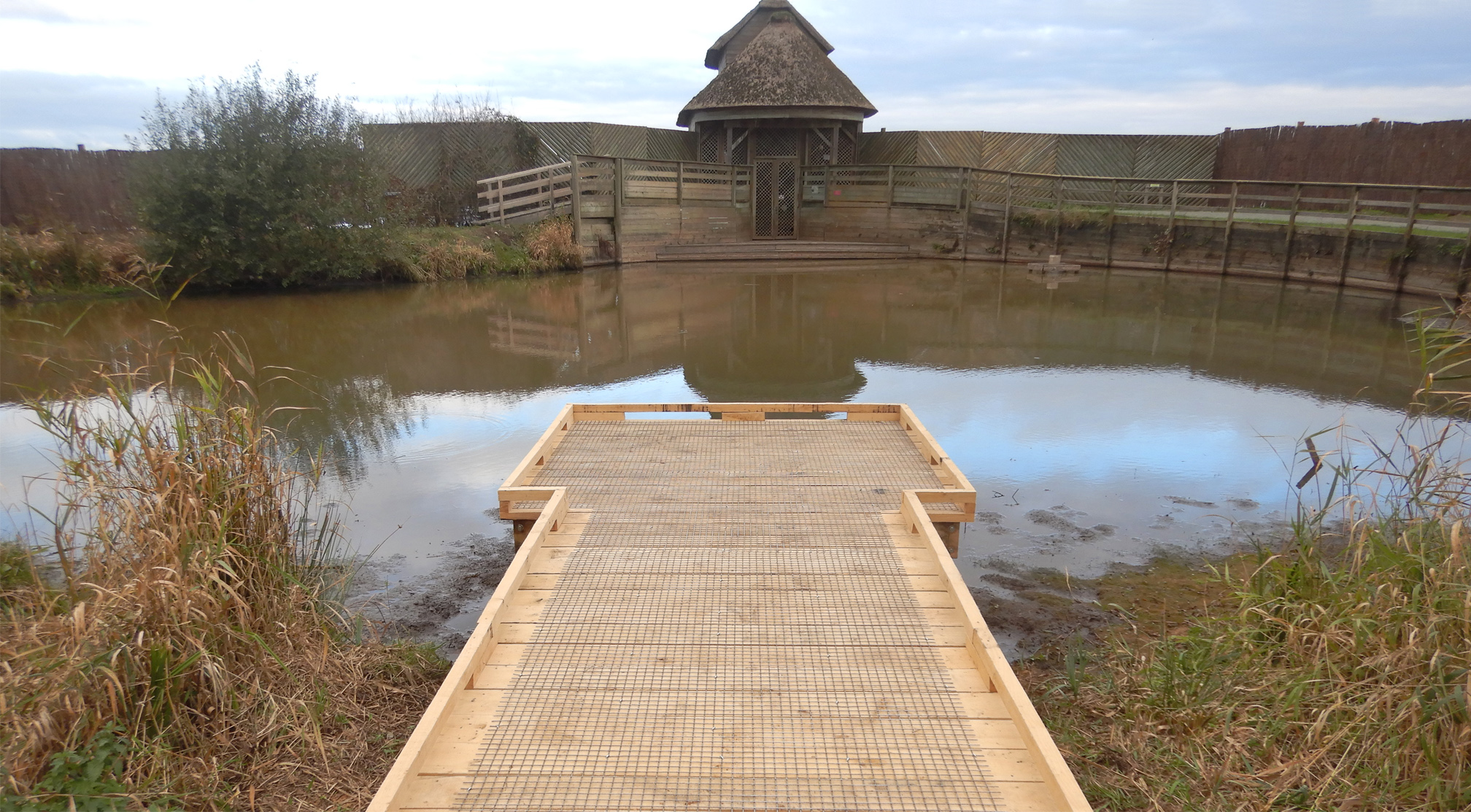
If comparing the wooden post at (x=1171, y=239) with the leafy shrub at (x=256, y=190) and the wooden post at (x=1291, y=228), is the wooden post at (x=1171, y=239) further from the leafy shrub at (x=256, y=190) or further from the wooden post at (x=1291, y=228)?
the leafy shrub at (x=256, y=190)

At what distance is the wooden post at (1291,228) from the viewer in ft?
47.7

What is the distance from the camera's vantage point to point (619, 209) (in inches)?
696

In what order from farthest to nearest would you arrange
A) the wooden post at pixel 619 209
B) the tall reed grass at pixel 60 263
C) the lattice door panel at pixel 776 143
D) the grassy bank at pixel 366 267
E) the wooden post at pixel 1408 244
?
the lattice door panel at pixel 776 143
the wooden post at pixel 619 209
the wooden post at pixel 1408 244
the grassy bank at pixel 366 267
the tall reed grass at pixel 60 263

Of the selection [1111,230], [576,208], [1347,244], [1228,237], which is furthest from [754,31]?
[1347,244]

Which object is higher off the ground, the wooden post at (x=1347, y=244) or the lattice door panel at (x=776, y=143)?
the lattice door panel at (x=776, y=143)

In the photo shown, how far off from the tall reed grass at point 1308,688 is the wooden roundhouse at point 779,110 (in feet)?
58.7

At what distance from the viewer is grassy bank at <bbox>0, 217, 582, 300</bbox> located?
1219 cm

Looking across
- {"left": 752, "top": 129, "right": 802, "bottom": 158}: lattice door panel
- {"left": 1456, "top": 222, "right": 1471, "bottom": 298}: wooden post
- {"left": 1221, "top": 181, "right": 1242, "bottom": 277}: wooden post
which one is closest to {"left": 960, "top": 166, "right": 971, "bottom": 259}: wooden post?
{"left": 752, "top": 129, "right": 802, "bottom": 158}: lattice door panel

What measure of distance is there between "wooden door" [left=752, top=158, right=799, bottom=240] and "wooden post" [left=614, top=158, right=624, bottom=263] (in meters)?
4.19

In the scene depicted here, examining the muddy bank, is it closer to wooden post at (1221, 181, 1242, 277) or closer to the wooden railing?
the wooden railing

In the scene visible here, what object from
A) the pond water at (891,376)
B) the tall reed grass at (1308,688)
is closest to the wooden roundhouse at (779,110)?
the pond water at (891,376)

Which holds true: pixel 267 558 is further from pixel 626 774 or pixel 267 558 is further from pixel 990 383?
pixel 990 383

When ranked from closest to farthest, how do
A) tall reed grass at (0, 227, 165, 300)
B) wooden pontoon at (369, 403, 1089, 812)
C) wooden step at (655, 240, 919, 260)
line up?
1. wooden pontoon at (369, 403, 1089, 812)
2. tall reed grass at (0, 227, 165, 300)
3. wooden step at (655, 240, 919, 260)

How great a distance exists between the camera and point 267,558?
3.35m
